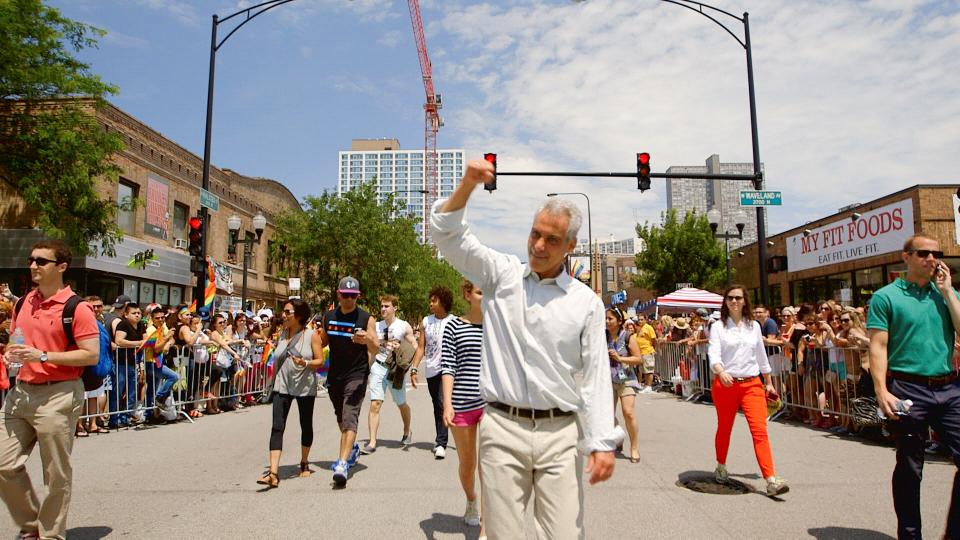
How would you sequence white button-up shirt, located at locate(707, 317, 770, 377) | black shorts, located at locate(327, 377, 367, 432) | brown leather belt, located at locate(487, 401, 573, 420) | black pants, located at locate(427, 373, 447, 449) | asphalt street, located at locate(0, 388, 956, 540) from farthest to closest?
black pants, located at locate(427, 373, 447, 449), black shorts, located at locate(327, 377, 367, 432), white button-up shirt, located at locate(707, 317, 770, 377), asphalt street, located at locate(0, 388, 956, 540), brown leather belt, located at locate(487, 401, 573, 420)

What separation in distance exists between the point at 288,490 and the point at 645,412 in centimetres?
814

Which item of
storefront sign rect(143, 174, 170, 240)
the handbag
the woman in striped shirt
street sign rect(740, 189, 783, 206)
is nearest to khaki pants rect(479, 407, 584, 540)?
the woman in striped shirt

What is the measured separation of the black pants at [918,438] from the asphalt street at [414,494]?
66cm

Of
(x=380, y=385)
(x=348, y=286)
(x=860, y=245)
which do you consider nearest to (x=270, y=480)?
(x=348, y=286)

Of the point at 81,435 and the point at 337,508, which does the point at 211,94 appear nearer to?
the point at 81,435

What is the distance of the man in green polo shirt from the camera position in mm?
4172

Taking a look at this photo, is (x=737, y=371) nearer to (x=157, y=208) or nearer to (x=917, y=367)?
(x=917, y=367)

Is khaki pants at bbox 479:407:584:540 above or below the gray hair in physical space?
below

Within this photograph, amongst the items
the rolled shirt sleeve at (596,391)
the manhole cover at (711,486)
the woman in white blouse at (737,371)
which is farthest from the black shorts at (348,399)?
the rolled shirt sleeve at (596,391)

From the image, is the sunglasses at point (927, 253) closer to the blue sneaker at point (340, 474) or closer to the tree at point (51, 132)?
the blue sneaker at point (340, 474)

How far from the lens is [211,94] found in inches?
621

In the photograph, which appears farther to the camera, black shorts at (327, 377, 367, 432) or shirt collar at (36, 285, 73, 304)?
black shorts at (327, 377, 367, 432)

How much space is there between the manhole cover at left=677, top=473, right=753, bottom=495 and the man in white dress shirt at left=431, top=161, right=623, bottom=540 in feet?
12.7

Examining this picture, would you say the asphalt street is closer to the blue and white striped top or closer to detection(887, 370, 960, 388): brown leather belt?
the blue and white striped top
